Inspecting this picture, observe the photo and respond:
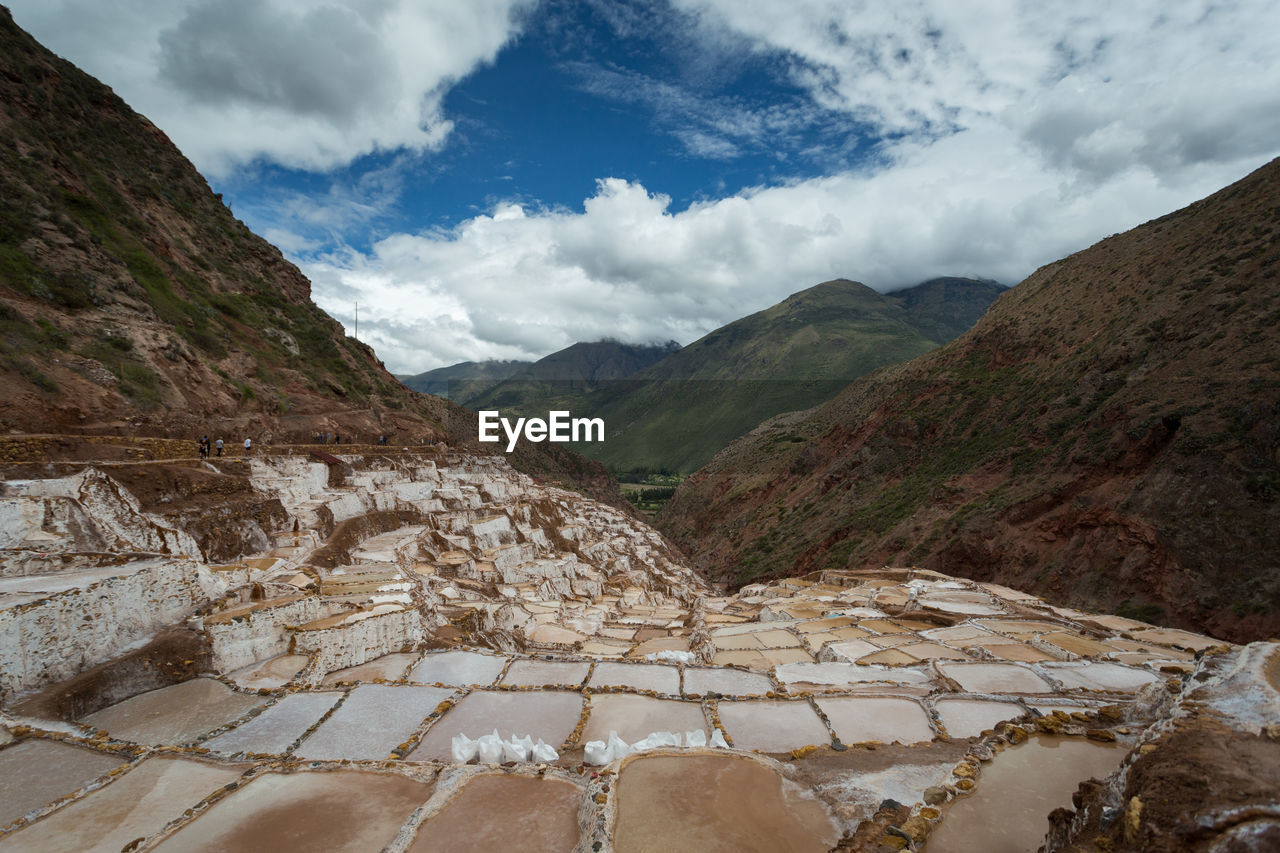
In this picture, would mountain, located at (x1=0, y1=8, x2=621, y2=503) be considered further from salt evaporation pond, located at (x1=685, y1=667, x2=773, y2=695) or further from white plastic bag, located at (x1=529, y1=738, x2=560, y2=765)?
salt evaporation pond, located at (x1=685, y1=667, x2=773, y2=695)

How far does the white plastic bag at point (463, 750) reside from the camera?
24.8ft

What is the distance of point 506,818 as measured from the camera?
20.4ft

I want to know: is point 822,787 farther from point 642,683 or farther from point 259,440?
point 259,440

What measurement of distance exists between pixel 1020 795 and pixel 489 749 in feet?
22.1

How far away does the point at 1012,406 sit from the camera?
43.5 m

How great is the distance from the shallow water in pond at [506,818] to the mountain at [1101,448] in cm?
2964

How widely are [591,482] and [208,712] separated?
264 ft

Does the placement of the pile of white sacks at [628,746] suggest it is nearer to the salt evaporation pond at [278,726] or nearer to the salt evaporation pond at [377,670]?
the salt evaporation pond at [278,726]

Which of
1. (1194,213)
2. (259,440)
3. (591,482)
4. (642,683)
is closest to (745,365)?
(591,482)

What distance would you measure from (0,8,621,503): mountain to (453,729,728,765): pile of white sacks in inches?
858

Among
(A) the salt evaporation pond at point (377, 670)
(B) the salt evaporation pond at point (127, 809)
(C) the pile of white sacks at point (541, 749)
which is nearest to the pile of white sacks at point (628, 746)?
(C) the pile of white sacks at point (541, 749)

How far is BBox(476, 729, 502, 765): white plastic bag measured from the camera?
755 cm

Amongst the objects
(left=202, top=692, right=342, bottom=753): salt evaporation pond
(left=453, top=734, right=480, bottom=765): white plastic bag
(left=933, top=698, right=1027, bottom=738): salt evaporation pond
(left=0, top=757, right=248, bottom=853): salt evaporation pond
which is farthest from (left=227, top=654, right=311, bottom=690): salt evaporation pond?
(left=933, top=698, right=1027, bottom=738): salt evaporation pond

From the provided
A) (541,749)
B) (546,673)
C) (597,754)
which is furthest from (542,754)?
(546,673)
